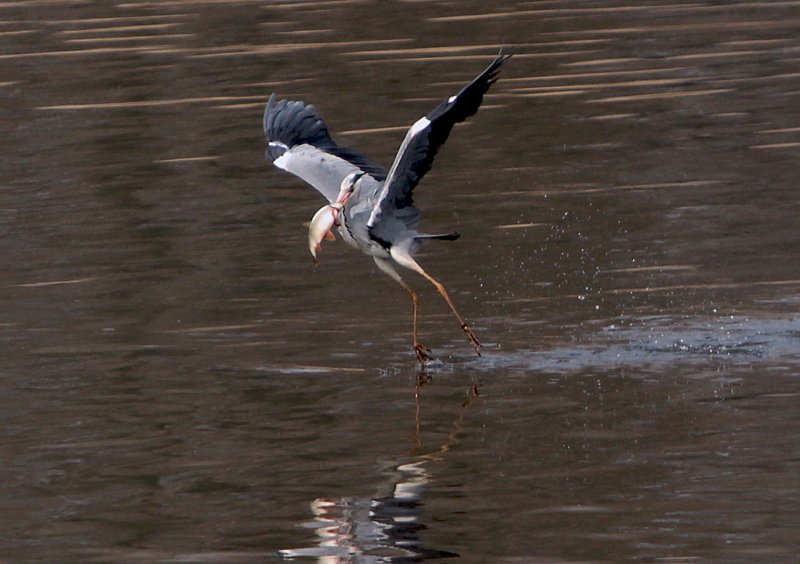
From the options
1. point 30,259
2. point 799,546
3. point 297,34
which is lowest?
point 799,546

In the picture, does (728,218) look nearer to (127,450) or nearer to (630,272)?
(630,272)

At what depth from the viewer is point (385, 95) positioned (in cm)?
1825

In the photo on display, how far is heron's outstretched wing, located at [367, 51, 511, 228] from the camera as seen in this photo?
9.15m

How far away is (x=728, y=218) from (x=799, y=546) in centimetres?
601

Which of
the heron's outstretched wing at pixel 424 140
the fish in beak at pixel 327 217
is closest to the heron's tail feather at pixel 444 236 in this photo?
the heron's outstretched wing at pixel 424 140

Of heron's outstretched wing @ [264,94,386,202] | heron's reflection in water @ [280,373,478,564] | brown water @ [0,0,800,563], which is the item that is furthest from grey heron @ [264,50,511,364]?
heron's reflection in water @ [280,373,478,564]

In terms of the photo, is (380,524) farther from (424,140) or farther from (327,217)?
(327,217)

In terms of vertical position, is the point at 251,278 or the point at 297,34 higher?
the point at 297,34

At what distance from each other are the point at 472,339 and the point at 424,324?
31.9 inches

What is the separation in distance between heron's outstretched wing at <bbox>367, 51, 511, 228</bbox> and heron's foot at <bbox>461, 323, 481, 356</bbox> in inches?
28.7

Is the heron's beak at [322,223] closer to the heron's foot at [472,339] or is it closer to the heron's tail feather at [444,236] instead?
the heron's tail feather at [444,236]

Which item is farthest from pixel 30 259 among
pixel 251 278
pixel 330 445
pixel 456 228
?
pixel 330 445

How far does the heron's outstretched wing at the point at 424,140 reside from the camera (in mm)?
9148

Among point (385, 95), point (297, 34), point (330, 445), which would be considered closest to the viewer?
point (330, 445)
